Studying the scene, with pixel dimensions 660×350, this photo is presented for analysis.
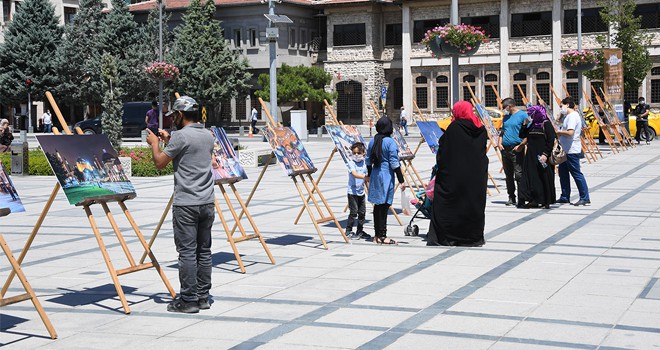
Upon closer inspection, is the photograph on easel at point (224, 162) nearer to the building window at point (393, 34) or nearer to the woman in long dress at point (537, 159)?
the woman in long dress at point (537, 159)

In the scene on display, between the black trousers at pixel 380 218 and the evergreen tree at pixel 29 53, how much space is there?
2023 inches

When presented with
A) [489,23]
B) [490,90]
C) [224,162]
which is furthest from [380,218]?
[490,90]

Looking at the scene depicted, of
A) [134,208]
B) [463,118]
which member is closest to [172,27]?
[134,208]

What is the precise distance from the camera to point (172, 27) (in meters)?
69.7

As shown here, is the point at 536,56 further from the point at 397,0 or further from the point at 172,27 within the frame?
the point at 172,27

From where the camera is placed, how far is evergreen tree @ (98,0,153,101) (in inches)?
2462

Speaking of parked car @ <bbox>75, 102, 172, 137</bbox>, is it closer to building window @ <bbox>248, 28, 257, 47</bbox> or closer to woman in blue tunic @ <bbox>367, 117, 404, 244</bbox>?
building window @ <bbox>248, 28, 257, 47</bbox>

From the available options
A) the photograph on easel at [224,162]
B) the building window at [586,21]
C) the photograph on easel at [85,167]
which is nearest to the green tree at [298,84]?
the building window at [586,21]

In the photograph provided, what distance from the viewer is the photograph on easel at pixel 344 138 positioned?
14.5 meters

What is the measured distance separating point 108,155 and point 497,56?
54.2m

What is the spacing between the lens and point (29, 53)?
61.9 metres

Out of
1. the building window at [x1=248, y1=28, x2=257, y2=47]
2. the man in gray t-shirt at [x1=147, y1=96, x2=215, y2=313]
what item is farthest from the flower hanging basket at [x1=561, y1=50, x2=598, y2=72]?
the building window at [x1=248, y1=28, x2=257, y2=47]

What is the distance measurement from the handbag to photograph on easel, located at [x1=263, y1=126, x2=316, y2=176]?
212 inches

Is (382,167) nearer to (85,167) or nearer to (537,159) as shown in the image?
(85,167)
